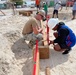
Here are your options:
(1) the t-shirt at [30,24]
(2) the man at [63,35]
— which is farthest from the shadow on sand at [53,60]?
(1) the t-shirt at [30,24]

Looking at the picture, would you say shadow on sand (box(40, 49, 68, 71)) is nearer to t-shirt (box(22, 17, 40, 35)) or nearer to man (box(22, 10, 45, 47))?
man (box(22, 10, 45, 47))

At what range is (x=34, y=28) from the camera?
619cm

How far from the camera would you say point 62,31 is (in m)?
5.61

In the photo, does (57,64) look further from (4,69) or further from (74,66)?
(4,69)

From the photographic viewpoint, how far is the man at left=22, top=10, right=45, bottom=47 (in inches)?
244

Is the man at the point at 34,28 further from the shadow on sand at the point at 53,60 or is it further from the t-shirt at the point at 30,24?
the shadow on sand at the point at 53,60

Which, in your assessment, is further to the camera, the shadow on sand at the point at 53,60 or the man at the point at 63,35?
the man at the point at 63,35

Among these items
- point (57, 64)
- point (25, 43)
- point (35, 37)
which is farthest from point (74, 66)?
point (25, 43)

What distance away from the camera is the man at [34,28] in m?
6.21

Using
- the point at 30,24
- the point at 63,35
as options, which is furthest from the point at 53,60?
the point at 30,24

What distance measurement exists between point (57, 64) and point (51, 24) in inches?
45.1

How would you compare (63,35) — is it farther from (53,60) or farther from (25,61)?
(25,61)

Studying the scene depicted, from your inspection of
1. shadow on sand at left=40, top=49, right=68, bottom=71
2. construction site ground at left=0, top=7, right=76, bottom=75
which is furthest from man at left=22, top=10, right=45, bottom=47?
shadow on sand at left=40, top=49, right=68, bottom=71

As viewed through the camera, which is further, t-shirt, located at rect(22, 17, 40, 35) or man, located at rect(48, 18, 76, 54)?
t-shirt, located at rect(22, 17, 40, 35)
